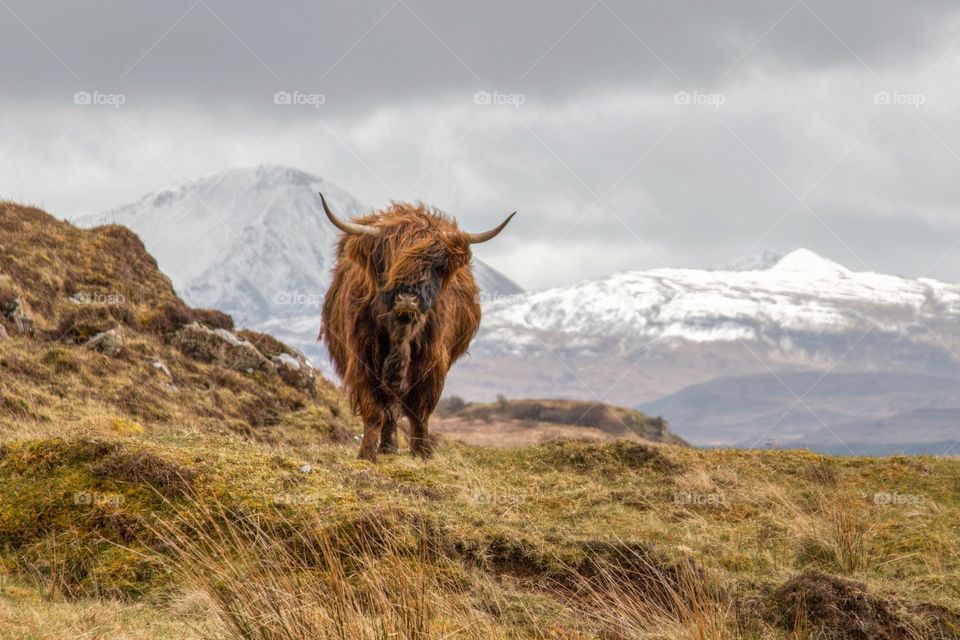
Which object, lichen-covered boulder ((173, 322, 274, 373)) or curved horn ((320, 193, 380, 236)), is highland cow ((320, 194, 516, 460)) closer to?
curved horn ((320, 193, 380, 236))

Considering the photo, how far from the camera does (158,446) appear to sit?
760 centimetres

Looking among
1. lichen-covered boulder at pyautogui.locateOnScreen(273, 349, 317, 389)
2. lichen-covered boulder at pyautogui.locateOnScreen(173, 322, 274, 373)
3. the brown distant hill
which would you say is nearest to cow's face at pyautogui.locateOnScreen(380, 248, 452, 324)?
lichen-covered boulder at pyautogui.locateOnScreen(173, 322, 274, 373)

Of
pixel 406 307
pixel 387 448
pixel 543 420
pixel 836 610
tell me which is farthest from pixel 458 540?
pixel 543 420

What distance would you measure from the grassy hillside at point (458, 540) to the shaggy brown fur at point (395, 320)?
0.62m

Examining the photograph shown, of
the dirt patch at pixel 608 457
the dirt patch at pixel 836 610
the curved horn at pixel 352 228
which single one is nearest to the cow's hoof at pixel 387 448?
the dirt patch at pixel 608 457

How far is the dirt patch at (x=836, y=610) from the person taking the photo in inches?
224

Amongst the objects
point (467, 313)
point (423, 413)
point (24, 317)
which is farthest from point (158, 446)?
point (24, 317)

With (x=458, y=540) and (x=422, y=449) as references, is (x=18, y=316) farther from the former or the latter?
(x=458, y=540)

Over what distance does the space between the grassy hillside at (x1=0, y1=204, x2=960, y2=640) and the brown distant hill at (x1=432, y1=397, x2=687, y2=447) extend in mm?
28608

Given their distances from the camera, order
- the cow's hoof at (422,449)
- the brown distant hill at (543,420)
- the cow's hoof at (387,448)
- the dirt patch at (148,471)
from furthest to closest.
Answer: the brown distant hill at (543,420) → the cow's hoof at (422,449) → the cow's hoof at (387,448) → the dirt patch at (148,471)

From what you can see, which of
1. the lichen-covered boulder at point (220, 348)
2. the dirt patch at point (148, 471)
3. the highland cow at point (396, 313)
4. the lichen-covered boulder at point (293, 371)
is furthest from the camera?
the lichen-covered boulder at point (293, 371)

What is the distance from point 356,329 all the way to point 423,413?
4.95ft

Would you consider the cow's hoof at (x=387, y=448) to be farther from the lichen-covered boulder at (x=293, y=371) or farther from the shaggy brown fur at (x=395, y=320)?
the lichen-covered boulder at (x=293, y=371)

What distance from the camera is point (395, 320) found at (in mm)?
10602
